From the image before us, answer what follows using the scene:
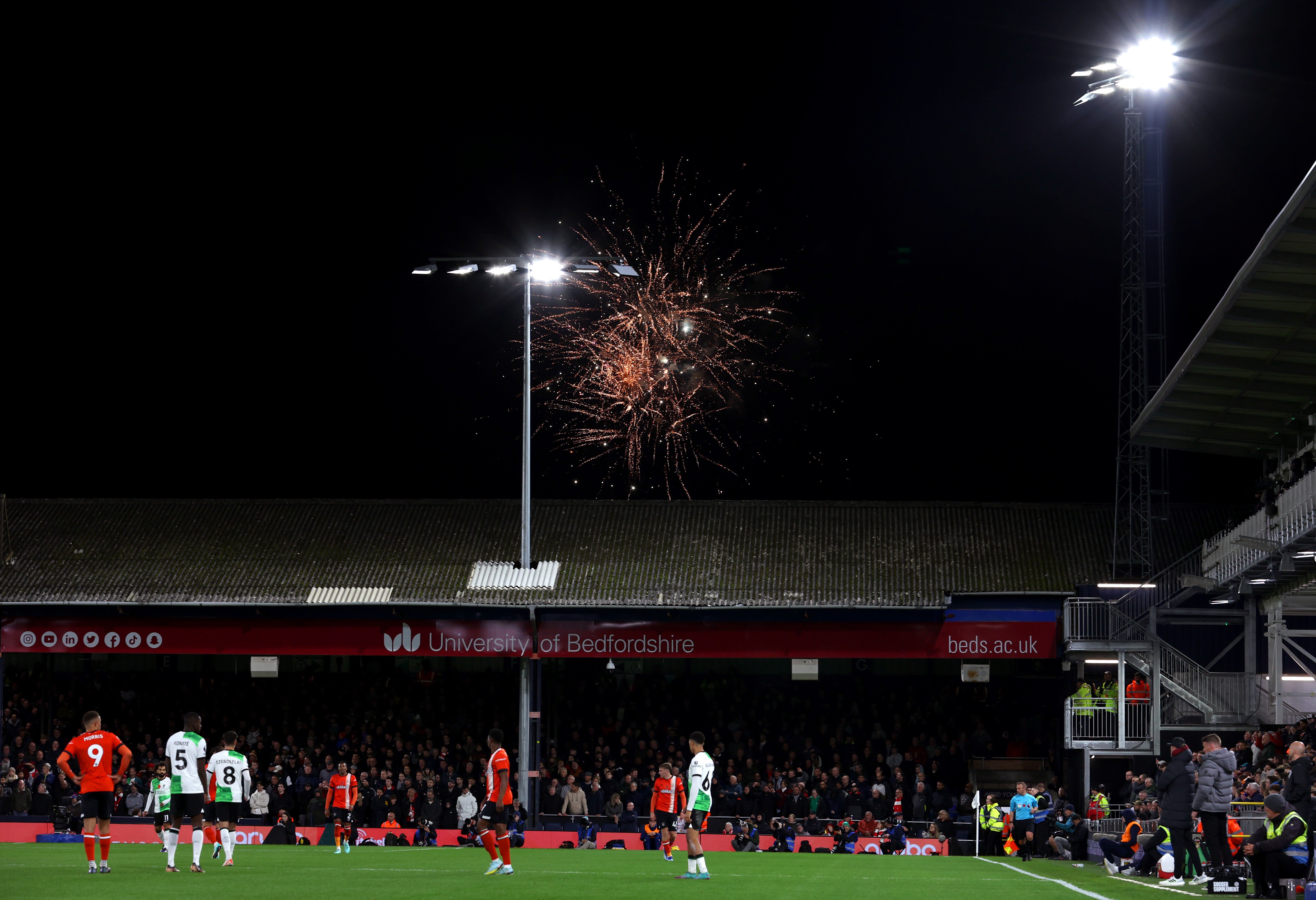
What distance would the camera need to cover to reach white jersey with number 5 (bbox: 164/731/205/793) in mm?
21828

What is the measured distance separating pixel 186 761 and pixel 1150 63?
29531mm

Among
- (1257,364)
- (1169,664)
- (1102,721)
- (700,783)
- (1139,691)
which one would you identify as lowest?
(1102,721)

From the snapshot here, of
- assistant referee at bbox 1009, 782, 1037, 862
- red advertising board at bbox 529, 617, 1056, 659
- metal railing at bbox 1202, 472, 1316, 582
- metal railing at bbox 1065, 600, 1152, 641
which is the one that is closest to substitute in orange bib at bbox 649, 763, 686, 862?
assistant referee at bbox 1009, 782, 1037, 862

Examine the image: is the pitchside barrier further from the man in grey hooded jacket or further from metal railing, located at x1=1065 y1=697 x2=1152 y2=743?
the man in grey hooded jacket

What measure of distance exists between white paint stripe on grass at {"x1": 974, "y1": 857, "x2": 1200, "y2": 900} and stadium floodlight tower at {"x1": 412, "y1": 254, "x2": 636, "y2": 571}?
51.0 ft

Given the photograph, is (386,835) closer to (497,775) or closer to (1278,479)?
(497,775)

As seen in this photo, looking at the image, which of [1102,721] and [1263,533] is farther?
[1102,721]

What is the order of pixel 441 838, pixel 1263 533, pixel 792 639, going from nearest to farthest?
pixel 1263 533, pixel 441 838, pixel 792 639

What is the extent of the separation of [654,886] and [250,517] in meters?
30.3

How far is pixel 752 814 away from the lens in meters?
37.2

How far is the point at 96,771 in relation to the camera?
2095 cm

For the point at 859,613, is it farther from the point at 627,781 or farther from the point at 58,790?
the point at 58,790

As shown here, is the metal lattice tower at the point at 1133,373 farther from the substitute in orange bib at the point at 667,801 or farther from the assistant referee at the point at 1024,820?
the substitute in orange bib at the point at 667,801

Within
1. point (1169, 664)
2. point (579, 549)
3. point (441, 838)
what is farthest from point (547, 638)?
point (1169, 664)
